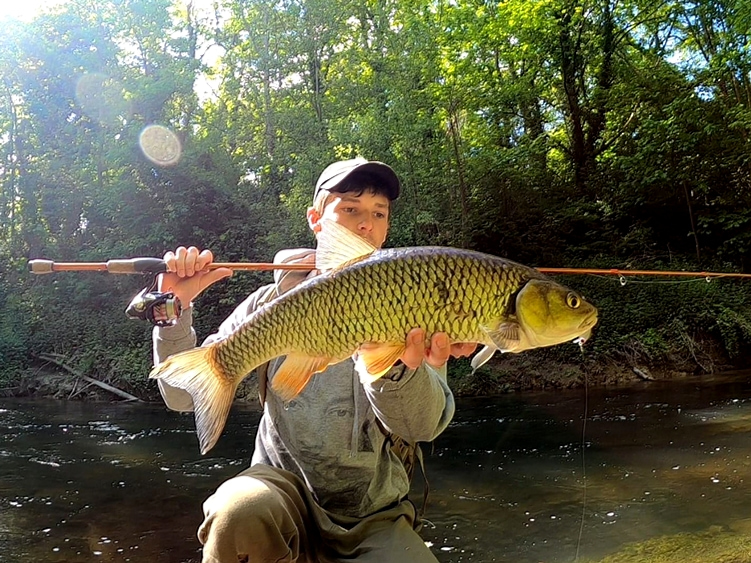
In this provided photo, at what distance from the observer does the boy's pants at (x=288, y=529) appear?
7.46ft

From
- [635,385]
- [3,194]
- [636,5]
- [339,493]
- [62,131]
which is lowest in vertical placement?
[635,385]

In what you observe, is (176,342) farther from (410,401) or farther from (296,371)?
(410,401)

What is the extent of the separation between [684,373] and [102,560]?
435 inches

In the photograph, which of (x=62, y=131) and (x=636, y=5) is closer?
(x=636, y=5)

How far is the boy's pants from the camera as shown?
7.46ft

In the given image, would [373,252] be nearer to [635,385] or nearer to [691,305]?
[635,385]

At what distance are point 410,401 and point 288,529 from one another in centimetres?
67

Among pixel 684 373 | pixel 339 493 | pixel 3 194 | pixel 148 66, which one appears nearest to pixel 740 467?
pixel 339 493

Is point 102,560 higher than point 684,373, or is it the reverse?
point 102,560

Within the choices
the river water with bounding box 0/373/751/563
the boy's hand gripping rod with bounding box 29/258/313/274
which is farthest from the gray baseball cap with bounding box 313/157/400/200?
the river water with bounding box 0/373/751/563

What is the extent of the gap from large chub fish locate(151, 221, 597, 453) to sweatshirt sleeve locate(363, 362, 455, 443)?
0.81 ft

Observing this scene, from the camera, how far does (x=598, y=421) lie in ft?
28.1

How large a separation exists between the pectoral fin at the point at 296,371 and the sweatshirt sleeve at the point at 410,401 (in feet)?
1.07

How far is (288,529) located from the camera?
2359 mm
